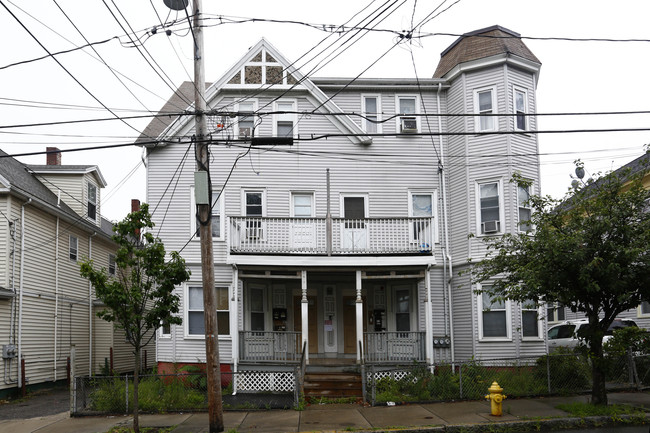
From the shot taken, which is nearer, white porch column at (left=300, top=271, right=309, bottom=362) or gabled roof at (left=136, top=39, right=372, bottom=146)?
white porch column at (left=300, top=271, right=309, bottom=362)

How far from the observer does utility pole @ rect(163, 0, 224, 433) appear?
1151 centimetres

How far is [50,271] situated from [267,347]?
935 centimetres

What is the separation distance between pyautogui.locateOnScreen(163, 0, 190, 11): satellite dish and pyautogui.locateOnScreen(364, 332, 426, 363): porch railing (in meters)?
9.88

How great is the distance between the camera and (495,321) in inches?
697

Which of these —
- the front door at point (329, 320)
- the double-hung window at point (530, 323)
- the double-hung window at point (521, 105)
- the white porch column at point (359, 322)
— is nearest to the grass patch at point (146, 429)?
the white porch column at point (359, 322)

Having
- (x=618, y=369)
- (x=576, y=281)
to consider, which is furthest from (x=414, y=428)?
(x=618, y=369)

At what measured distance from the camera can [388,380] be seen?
15562 mm

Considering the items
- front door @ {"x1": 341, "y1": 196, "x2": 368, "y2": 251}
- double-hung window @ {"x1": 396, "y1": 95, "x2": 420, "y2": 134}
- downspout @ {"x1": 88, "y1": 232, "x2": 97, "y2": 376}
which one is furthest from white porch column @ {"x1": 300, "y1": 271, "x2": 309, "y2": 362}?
downspout @ {"x1": 88, "y1": 232, "x2": 97, "y2": 376}

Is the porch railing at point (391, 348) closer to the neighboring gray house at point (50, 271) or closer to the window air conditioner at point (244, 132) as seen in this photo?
the window air conditioner at point (244, 132)

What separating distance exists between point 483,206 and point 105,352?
1664 cm

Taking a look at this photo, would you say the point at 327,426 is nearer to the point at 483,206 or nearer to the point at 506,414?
the point at 506,414

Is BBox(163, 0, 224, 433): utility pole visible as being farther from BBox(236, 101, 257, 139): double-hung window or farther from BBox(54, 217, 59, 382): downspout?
BBox(54, 217, 59, 382): downspout

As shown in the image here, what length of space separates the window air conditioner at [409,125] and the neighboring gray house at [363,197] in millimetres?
48

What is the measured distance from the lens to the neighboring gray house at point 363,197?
57.7 feet
